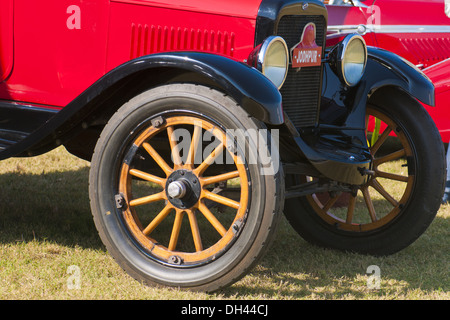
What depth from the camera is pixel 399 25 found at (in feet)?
20.1

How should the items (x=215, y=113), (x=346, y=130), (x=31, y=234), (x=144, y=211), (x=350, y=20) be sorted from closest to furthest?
1. (x=215, y=113)
2. (x=346, y=130)
3. (x=31, y=234)
4. (x=144, y=211)
5. (x=350, y=20)

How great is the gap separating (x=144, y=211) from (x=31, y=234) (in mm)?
837

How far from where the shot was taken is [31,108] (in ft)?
12.1

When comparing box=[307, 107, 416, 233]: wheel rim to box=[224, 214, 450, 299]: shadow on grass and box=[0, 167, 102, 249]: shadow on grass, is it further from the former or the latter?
box=[0, 167, 102, 249]: shadow on grass

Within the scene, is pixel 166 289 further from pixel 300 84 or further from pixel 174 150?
pixel 300 84

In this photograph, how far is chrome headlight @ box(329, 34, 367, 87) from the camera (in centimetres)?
360

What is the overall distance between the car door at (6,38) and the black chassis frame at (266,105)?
20 cm

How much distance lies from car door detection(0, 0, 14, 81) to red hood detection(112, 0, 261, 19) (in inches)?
29.5

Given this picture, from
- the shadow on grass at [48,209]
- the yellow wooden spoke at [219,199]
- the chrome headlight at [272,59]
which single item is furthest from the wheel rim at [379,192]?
the shadow on grass at [48,209]

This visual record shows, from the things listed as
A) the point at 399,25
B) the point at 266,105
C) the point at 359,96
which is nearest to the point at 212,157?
the point at 266,105

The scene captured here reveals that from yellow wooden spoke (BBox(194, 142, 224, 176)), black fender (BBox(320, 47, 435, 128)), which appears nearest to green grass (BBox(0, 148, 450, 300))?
yellow wooden spoke (BBox(194, 142, 224, 176))

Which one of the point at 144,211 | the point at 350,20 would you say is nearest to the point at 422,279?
the point at 144,211

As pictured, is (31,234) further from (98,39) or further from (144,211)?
(98,39)

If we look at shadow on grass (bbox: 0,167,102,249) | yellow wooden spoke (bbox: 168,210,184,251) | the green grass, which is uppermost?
yellow wooden spoke (bbox: 168,210,184,251)
